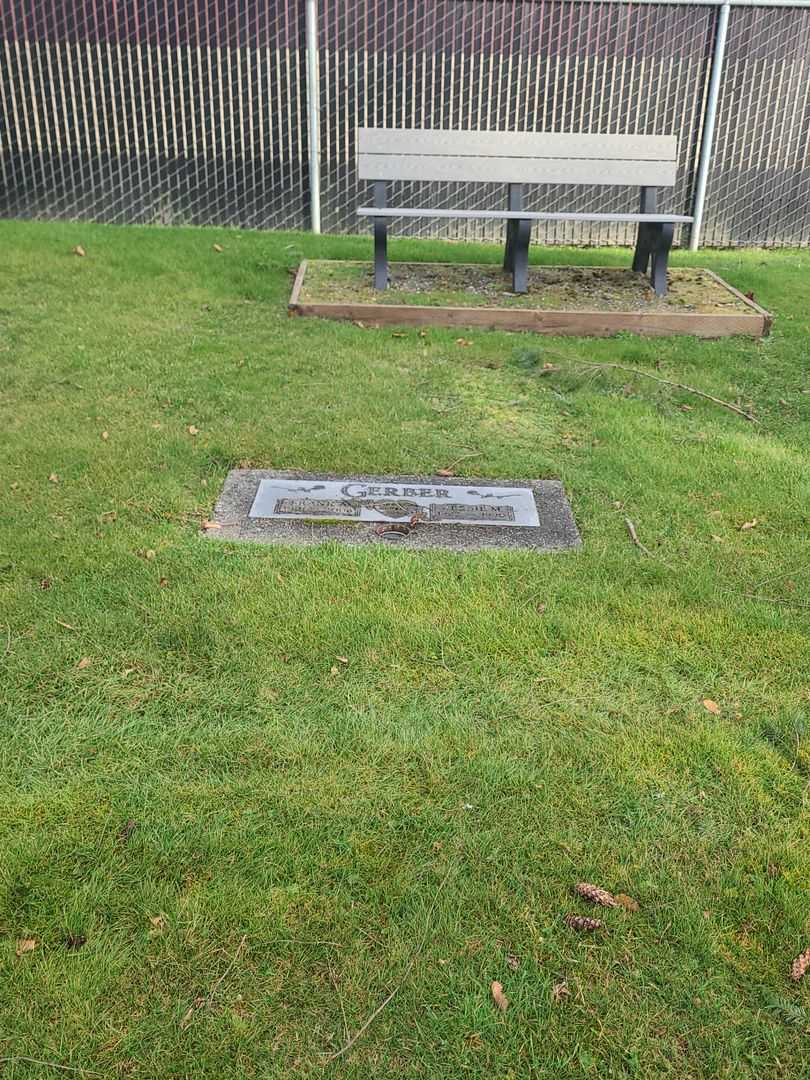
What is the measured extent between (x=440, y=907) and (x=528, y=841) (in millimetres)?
343

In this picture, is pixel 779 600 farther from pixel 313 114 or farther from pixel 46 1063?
pixel 313 114

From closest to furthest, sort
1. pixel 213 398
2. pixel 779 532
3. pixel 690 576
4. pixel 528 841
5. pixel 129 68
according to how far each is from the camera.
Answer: pixel 528 841 → pixel 690 576 → pixel 779 532 → pixel 213 398 → pixel 129 68

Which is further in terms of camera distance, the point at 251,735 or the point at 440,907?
the point at 251,735

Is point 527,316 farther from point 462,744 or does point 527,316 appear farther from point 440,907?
point 440,907

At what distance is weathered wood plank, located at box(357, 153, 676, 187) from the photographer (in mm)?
7969

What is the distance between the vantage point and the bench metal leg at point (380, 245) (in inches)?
302

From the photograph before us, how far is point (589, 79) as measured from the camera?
1011cm

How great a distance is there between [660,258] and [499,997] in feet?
23.0

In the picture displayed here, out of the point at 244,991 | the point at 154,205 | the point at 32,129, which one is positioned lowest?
the point at 244,991

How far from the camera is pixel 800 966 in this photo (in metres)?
2.28

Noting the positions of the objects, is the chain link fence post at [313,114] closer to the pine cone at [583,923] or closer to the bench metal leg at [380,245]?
the bench metal leg at [380,245]

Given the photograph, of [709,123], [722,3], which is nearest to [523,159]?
[709,123]

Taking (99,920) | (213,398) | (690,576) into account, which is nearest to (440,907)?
(99,920)

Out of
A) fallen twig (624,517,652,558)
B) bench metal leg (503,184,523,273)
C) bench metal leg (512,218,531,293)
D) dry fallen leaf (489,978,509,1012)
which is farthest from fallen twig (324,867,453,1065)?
bench metal leg (503,184,523,273)
